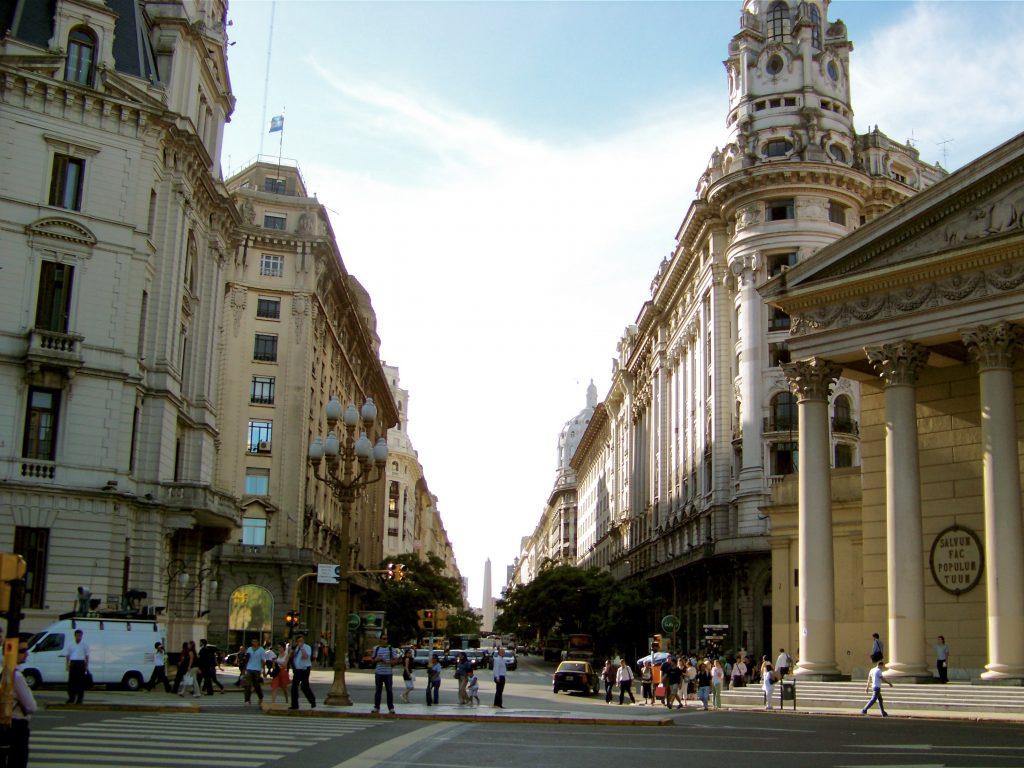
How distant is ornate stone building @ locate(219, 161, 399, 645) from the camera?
66938mm

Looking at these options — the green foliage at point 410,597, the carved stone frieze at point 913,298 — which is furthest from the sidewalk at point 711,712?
the green foliage at point 410,597

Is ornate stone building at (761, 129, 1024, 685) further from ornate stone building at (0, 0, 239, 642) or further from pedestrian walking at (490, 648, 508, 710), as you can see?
ornate stone building at (0, 0, 239, 642)

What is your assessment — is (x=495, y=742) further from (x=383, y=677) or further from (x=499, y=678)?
(x=499, y=678)

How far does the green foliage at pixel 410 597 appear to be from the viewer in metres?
93.3

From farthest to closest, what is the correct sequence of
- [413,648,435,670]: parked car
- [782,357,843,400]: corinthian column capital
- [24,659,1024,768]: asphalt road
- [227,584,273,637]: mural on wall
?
[413,648,435,670]: parked car, [227,584,273,637]: mural on wall, [782,357,843,400]: corinthian column capital, [24,659,1024,768]: asphalt road

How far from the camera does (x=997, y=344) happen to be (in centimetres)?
2950

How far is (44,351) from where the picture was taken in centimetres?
3903

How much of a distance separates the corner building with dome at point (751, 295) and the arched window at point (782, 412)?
0.21 ft

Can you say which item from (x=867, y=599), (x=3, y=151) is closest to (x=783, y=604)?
(x=867, y=599)

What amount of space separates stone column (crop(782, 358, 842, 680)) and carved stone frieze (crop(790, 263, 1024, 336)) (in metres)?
1.26

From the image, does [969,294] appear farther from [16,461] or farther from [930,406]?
[16,461]

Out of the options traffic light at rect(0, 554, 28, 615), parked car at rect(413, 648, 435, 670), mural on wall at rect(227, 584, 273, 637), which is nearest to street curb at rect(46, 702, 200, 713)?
traffic light at rect(0, 554, 28, 615)

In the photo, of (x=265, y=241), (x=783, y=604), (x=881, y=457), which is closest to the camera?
(x=881, y=457)

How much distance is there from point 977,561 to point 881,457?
468 centimetres
